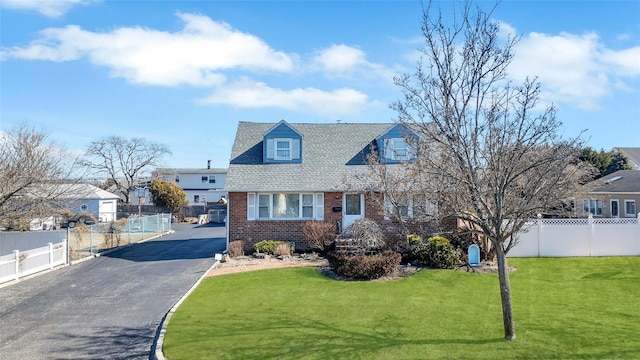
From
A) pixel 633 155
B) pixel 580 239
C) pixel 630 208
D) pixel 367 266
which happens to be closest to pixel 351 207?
pixel 367 266

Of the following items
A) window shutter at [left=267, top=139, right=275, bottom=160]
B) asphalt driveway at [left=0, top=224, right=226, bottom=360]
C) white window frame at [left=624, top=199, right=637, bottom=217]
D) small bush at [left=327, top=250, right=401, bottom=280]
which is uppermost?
window shutter at [left=267, top=139, right=275, bottom=160]

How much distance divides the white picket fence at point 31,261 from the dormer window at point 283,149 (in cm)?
1087

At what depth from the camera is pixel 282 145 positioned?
2392 cm

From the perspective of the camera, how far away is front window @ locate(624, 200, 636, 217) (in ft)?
102

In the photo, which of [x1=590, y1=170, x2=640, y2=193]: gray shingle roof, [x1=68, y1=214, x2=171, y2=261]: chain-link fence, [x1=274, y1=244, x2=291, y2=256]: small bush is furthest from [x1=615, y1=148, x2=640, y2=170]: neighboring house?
[x1=68, y1=214, x2=171, y2=261]: chain-link fence

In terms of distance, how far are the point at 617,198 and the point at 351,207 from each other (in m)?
23.0

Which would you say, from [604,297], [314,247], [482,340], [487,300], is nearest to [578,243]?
[604,297]

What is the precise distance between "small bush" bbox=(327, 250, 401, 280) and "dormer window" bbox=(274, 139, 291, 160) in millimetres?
8984

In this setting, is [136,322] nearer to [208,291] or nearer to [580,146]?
[208,291]

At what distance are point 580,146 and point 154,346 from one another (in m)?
9.62

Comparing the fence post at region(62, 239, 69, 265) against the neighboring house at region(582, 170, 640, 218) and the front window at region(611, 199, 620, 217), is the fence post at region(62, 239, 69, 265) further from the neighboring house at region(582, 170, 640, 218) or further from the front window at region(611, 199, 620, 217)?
the front window at region(611, 199, 620, 217)

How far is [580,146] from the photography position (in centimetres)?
878

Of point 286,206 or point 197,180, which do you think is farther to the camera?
point 197,180

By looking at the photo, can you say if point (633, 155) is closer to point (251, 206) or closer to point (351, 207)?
point (351, 207)
